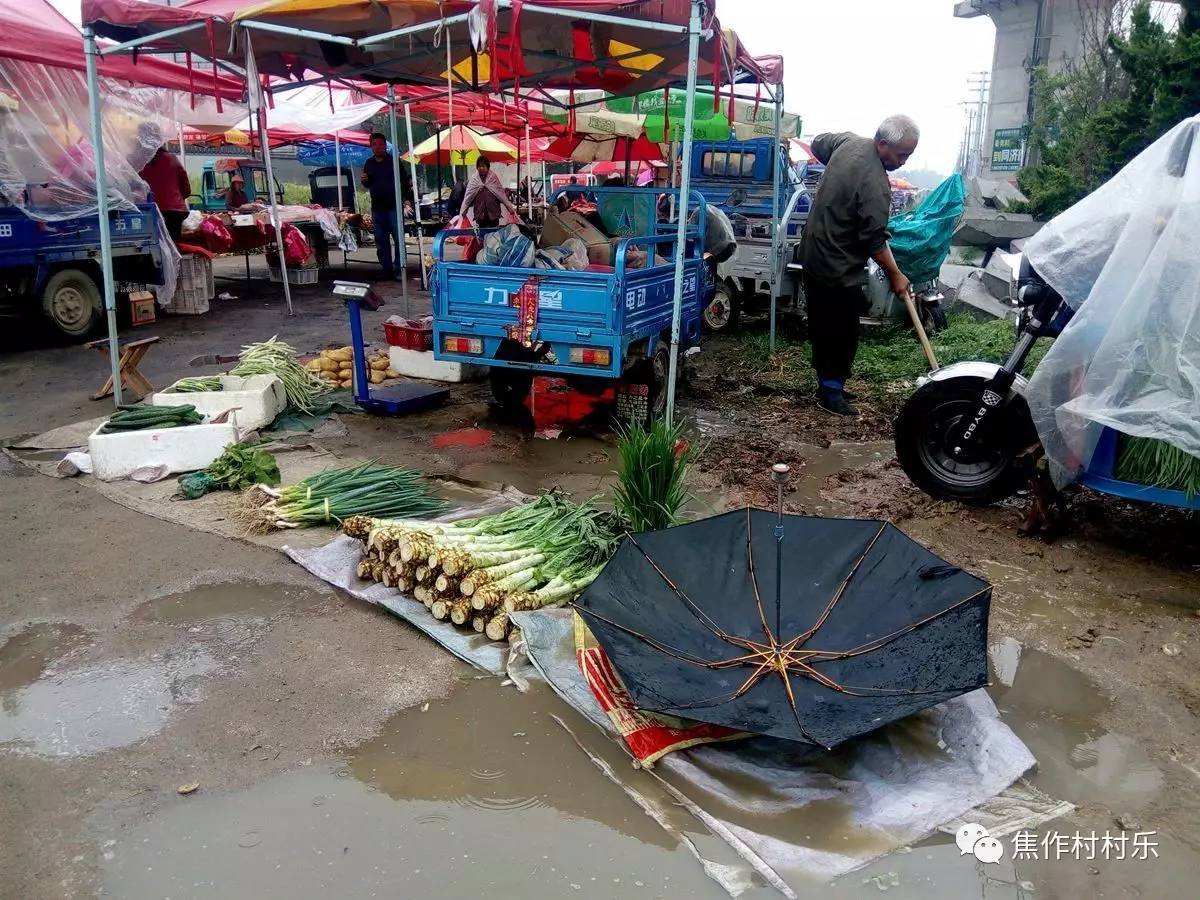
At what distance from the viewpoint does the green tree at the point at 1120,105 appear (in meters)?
11.0

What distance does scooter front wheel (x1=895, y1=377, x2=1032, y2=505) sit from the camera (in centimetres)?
495

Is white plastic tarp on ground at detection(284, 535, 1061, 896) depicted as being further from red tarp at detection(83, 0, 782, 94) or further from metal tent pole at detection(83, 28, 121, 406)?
metal tent pole at detection(83, 28, 121, 406)

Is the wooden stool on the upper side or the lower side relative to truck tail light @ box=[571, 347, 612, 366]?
lower

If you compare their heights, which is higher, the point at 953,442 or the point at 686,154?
the point at 686,154

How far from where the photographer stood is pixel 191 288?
39.3ft

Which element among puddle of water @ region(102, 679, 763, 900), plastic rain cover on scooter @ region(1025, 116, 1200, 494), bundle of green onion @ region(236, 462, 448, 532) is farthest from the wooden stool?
plastic rain cover on scooter @ region(1025, 116, 1200, 494)

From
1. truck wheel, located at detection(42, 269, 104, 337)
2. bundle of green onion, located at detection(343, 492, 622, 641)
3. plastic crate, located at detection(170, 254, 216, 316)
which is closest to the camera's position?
bundle of green onion, located at detection(343, 492, 622, 641)

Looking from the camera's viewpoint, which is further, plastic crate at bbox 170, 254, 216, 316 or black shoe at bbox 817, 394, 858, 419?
A: plastic crate at bbox 170, 254, 216, 316

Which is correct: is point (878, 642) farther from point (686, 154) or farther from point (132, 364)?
point (132, 364)

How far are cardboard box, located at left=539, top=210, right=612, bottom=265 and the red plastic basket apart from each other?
1.67 m

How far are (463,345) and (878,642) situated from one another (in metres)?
4.21

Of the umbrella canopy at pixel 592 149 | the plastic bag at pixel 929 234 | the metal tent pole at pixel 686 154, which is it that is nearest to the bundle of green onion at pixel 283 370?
the metal tent pole at pixel 686 154

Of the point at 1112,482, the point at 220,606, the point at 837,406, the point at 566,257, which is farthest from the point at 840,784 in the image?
the point at 837,406

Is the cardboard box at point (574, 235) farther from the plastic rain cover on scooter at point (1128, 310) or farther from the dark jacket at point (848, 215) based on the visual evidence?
the plastic rain cover on scooter at point (1128, 310)
